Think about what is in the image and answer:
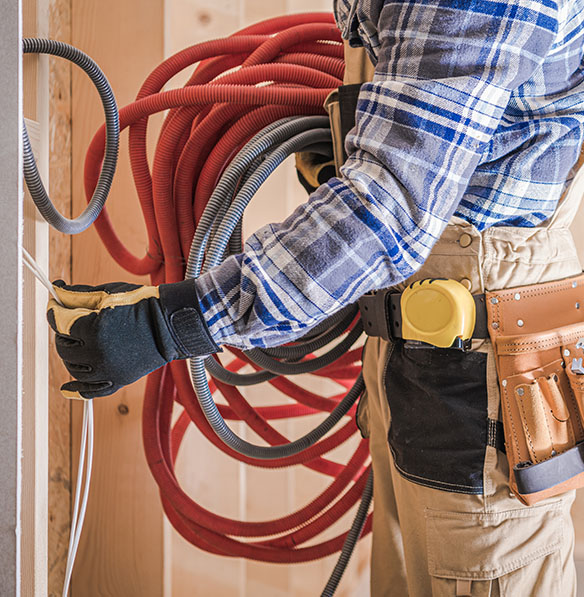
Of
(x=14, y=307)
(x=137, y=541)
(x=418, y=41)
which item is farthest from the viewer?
(x=137, y=541)

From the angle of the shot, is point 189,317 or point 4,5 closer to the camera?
point 4,5

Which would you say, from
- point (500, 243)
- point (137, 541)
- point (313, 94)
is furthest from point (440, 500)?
point (137, 541)

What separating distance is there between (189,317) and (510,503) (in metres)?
0.48

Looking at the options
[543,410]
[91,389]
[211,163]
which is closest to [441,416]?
[543,410]

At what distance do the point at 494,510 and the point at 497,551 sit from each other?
0.05 meters

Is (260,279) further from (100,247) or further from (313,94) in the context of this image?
(100,247)

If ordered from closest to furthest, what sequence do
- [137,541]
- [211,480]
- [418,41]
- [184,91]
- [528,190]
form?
[418,41], [528,190], [184,91], [137,541], [211,480]

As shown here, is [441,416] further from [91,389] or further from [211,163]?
[211,163]

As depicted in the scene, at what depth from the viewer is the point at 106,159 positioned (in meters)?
0.91

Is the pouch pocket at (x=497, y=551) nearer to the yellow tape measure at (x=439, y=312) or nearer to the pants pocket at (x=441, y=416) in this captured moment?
the pants pocket at (x=441, y=416)

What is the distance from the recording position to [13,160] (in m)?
0.51

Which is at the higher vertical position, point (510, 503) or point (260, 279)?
point (260, 279)

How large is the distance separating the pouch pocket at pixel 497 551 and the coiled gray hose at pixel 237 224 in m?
0.37

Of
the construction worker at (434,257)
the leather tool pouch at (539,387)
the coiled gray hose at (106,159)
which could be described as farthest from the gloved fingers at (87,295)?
the leather tool pouch at (539,387)
